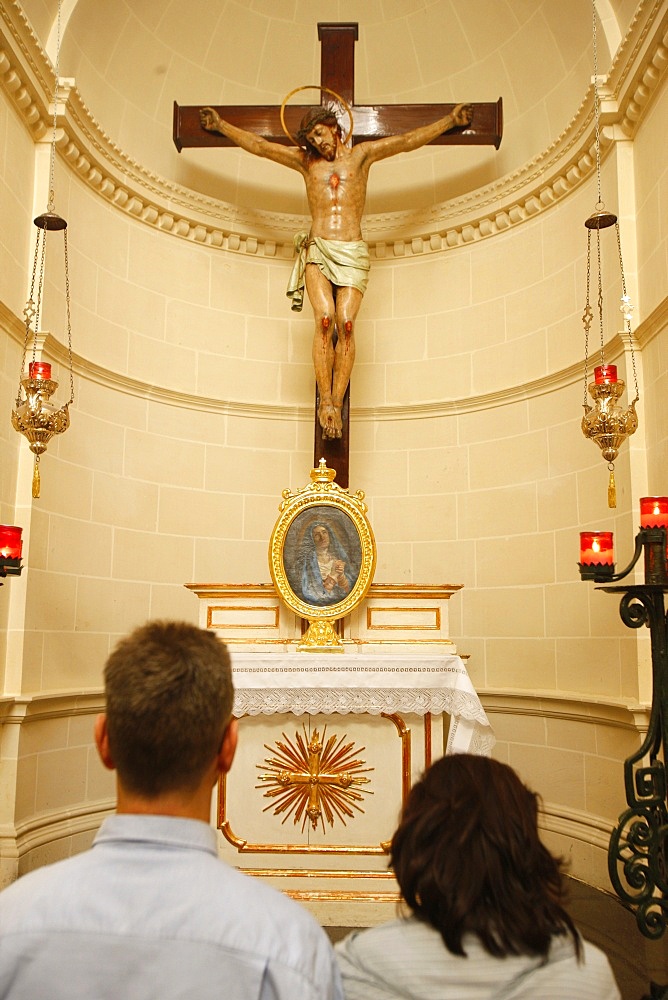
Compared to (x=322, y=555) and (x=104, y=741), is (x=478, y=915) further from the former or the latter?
(x=322, y=555)

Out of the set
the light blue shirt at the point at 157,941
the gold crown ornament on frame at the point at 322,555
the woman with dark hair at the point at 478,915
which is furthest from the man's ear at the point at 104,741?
the gold crown ornament on frame at the point at 322,555

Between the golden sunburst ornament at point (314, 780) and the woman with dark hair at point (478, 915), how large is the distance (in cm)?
301

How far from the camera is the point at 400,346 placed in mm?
6688

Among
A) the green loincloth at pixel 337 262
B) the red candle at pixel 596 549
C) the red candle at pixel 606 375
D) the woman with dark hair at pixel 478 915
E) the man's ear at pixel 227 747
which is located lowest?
the woman with dark hair at pixel 478 915

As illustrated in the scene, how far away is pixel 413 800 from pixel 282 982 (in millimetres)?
401

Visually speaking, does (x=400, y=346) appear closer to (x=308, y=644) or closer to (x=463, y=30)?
(x=463, y=30)

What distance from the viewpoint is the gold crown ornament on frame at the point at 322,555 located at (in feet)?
15.8

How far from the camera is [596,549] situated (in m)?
3.72

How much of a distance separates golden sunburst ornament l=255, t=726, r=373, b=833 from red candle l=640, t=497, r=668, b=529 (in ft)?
5.80

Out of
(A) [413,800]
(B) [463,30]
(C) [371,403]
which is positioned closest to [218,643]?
(A) [413,800]

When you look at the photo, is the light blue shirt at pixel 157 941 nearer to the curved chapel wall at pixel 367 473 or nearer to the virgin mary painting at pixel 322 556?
the virgin mary painting at pixel 322 556

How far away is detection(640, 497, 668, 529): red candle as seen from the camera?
11.6ft

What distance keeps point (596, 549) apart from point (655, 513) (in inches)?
11.5

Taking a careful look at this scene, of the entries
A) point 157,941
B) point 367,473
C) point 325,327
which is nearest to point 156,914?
point 157,941
